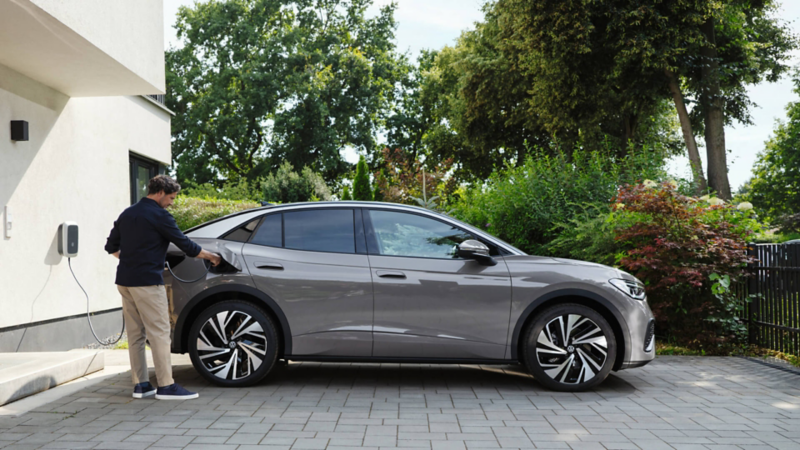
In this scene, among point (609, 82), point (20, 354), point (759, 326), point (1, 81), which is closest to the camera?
point (20, 354)

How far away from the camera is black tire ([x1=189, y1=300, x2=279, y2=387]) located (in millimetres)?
5930

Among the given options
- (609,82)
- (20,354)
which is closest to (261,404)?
(20,354)

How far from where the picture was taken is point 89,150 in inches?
371

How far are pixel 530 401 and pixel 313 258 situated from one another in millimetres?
2307

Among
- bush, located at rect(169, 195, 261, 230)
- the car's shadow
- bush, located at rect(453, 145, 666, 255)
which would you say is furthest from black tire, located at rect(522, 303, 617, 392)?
bush, located at rect(169, 195, 261, 230)

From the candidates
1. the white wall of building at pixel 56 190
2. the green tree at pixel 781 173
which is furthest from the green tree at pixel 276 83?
the green tree at pixel 781 173

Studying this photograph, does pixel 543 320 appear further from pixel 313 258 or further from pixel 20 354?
pixel 20 354

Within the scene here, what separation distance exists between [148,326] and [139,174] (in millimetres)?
6895

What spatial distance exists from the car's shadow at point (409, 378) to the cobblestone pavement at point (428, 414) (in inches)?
0.8

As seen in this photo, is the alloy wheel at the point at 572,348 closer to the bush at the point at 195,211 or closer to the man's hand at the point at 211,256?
the man's hand at the point at 211,256

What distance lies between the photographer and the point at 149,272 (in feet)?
18.1

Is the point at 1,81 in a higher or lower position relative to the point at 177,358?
higher

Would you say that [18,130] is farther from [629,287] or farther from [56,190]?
[629,287]

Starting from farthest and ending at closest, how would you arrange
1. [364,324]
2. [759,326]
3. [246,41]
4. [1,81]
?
1. [246,41]
2. [759,326]
3. [1,81]
4. [364,324]
